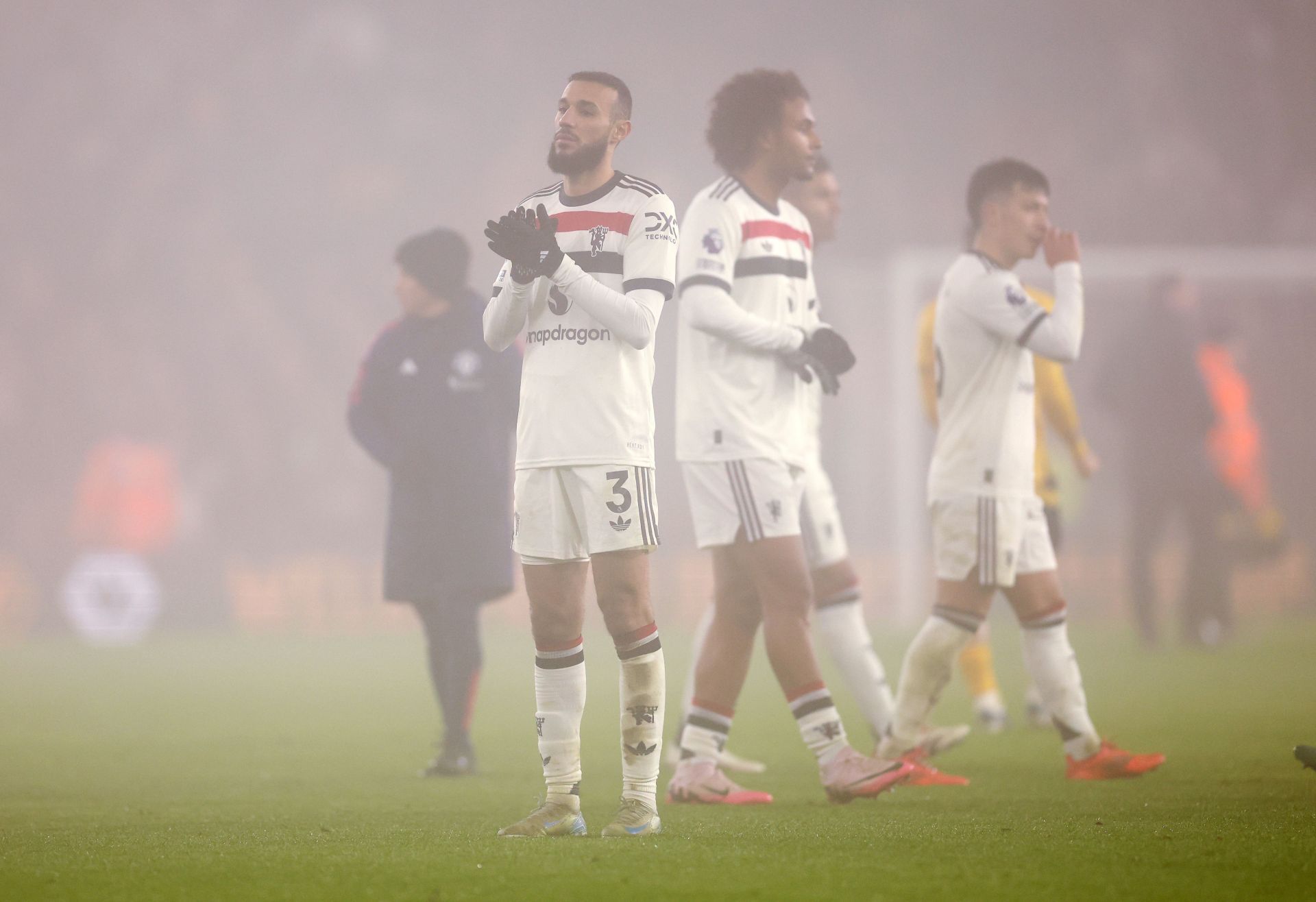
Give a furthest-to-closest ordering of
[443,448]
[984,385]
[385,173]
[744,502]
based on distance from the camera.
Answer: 1. [385,173]
2. [443,448]
3. [984,385]
4. [744,502]

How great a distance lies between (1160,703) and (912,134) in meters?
17.8

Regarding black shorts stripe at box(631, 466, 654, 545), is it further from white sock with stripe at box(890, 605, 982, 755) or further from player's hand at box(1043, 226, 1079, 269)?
player's hand at box(1043, 226, 1079, 269)

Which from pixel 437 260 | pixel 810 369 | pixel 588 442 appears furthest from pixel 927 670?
pixel 437 260

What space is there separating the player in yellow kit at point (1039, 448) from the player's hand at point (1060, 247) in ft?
2.50

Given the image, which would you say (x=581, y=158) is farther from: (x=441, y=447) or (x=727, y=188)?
(x=441, y=447)

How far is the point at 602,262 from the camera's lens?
13.4 feet

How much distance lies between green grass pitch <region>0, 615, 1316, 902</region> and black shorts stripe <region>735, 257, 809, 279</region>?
160cm

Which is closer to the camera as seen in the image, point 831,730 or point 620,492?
point 620,492

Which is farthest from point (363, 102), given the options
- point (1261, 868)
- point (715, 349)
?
point (1261, 868)

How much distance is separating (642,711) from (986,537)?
164cm

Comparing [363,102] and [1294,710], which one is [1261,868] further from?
[363,102]

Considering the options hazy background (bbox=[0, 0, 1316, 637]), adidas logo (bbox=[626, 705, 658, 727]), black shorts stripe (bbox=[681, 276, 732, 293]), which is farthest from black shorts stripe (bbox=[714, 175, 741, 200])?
hazy background (bbox=[0, 0, 1316, 637])

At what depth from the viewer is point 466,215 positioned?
2339 centimetres

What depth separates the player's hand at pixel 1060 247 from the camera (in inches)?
210
